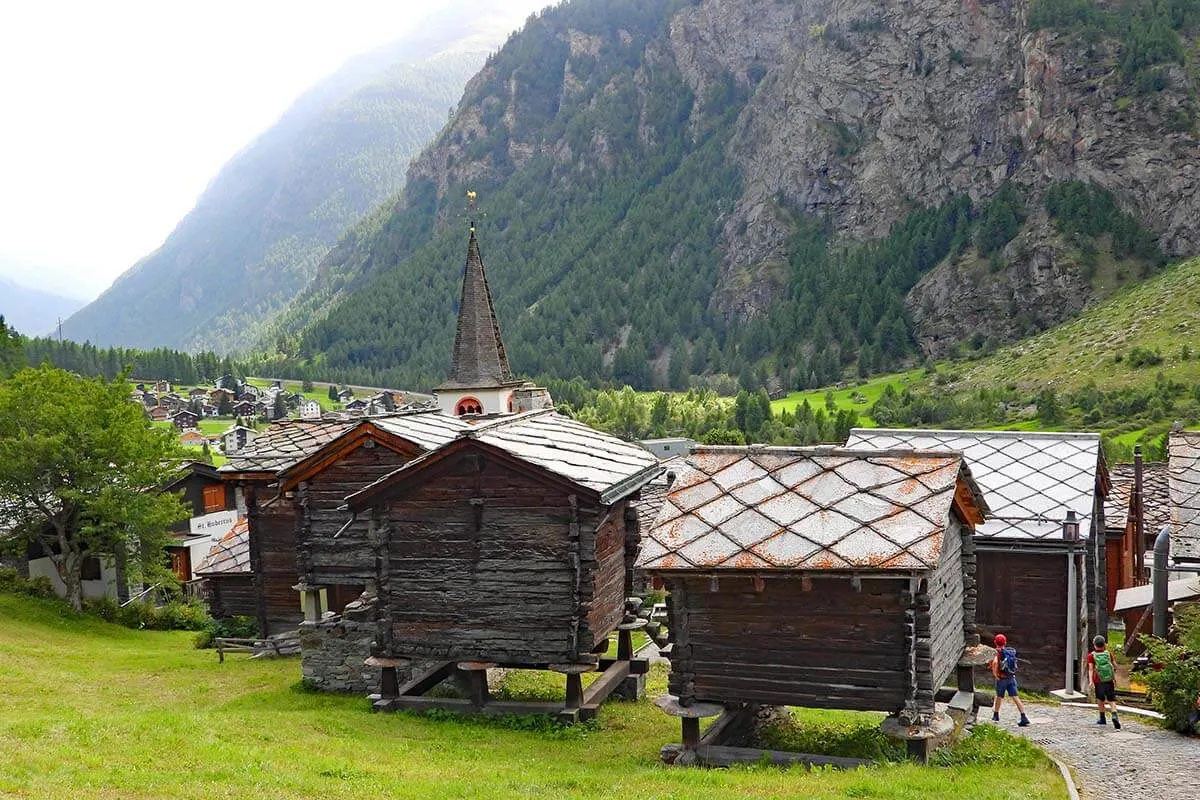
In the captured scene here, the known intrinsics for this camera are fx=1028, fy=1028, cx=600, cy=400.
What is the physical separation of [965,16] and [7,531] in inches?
6588

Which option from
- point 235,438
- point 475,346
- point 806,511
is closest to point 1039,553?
point 806,511

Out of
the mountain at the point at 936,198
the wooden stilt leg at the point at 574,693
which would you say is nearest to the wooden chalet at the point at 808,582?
the wooden stilt leg at the point at 574,693

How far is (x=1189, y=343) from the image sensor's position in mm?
90625

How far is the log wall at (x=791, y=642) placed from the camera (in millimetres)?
14833

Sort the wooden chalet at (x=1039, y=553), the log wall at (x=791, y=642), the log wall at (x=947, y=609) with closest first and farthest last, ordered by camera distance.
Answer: the log wall at (x=791, y=642), the log wall at (x=947, y=609), the wooden chalet at (x=1039, y=553)

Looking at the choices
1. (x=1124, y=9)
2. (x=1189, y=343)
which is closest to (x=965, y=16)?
(x=1124, y=9)

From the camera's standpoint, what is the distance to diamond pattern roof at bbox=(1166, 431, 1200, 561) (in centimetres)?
2130

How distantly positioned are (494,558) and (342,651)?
537 centimetres

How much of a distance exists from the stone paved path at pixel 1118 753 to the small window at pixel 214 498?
148 ft

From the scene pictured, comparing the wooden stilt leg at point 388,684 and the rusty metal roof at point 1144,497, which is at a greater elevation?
the rusty metal roof at point 1144,497

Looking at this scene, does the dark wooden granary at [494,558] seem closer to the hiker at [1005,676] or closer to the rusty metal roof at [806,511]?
the rusty metal roof at [806,511]

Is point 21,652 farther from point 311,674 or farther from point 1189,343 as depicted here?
point 1189,343

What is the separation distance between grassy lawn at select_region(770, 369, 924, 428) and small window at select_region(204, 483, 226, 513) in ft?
217

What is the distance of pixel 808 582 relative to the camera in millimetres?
14750
